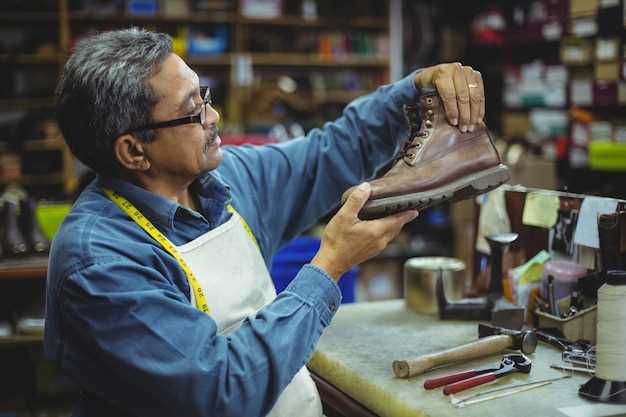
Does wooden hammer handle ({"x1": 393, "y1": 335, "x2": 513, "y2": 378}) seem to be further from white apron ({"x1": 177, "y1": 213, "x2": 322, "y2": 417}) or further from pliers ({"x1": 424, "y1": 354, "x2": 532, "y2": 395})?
white apron ({"x1": 177, "y1": 213, "x2": 322, "y2": 417})

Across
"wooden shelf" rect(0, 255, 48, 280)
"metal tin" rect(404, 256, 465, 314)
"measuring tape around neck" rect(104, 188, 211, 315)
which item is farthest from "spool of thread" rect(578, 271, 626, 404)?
"wooden shelf" rect(0, 255, 48, 280)

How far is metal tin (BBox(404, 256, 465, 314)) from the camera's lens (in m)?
1.92

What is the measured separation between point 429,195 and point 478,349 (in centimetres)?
33

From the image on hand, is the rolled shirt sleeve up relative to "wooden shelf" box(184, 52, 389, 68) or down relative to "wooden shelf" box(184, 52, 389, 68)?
down

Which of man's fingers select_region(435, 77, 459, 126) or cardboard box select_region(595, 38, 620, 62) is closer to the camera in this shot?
man's fingers select_region(435, 77, 459, 126)

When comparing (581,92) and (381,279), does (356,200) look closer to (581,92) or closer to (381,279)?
(581,92)

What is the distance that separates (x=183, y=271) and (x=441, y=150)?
0.61 metres

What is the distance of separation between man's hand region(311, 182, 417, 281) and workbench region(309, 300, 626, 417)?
236mm

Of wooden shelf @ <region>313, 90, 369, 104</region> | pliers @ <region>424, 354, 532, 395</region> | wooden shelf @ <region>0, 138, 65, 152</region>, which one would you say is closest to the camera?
pliers @ <region>424, 354, 532, 395</region>

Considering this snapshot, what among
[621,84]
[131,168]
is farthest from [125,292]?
[621,84]

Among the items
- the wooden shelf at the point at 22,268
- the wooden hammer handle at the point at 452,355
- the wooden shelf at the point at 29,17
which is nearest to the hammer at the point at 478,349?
the wooden hammer handle at the point at 452,355

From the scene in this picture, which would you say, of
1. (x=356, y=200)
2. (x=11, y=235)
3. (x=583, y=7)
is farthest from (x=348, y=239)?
(x=583, y=7)

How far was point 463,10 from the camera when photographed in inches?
279

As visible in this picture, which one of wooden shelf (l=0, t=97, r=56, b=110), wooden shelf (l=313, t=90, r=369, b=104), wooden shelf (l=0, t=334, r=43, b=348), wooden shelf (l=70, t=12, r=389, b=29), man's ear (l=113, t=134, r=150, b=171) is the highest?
wooden shelf (l=70, t=12, r=389, b=29)
